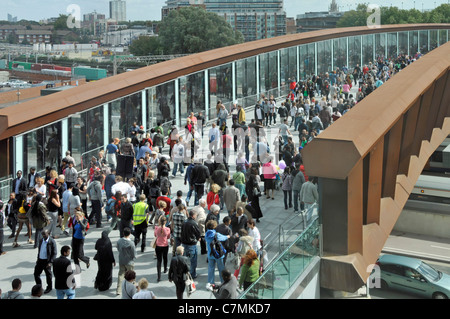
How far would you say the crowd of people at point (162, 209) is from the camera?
11141mm

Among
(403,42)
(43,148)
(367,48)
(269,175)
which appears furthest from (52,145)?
(403,42)

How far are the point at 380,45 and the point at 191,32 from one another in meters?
51.6

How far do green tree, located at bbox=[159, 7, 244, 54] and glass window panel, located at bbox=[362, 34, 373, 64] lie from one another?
49911mm

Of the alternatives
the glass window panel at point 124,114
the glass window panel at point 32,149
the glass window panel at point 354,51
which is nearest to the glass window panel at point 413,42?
the glass window panel at point 354,51

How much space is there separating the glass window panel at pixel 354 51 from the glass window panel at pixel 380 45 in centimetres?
390

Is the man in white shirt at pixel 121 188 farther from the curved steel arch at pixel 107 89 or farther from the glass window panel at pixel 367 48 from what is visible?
the glass window panel at pixel 367 48

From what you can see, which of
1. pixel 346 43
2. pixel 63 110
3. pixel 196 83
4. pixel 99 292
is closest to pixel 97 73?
pixel 346 43

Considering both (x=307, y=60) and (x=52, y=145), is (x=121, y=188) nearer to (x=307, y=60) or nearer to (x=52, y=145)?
(x=52, y=145)

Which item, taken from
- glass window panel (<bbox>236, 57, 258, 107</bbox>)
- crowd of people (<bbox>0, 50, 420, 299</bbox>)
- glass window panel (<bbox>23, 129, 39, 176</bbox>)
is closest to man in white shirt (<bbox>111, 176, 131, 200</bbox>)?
crowd of people (<bbox>0, 50, 420, 299</bbox>)

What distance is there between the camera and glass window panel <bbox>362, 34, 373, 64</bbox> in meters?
46.4

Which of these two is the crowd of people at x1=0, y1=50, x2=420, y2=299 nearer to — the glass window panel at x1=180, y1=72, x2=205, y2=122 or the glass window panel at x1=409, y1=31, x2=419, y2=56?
the glass window panel at x1=180, y1=72, x2=205, y2=122

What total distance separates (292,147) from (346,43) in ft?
88.9

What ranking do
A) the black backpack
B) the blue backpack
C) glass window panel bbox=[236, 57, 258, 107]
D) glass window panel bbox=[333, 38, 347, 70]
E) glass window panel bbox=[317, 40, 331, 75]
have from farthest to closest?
glass window panel bbox=[333, 38, 347, 70], glass window panel bbox=[317, 40, 331, 75], glass window panel bbox=[236, 57, 258, 107], the blue backpack, the black backpack
